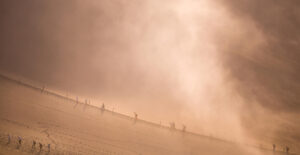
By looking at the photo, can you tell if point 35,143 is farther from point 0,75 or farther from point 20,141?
point 0,75

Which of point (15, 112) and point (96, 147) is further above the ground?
point (15, 112)

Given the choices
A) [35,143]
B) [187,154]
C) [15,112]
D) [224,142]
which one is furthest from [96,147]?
[224,142]

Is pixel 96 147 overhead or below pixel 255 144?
below

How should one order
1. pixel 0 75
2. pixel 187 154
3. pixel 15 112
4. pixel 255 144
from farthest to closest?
pixel 255 144 → pixel 0 75 → pixel 187 154 → pixel 15 112

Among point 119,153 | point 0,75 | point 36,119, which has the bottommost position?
point 119,153

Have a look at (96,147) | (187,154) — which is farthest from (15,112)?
(187,154)

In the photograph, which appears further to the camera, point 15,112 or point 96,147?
point 15,112

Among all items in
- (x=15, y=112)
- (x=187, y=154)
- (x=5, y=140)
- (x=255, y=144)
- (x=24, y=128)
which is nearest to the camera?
(x=5, y=140)

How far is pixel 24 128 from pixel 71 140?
342cm

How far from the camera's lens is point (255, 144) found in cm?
4566

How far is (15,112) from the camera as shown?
16609 millimetres

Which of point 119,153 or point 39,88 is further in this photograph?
point 39,88

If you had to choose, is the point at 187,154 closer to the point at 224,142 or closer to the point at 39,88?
the point at 224,142

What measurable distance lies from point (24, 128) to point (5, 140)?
3313mm
